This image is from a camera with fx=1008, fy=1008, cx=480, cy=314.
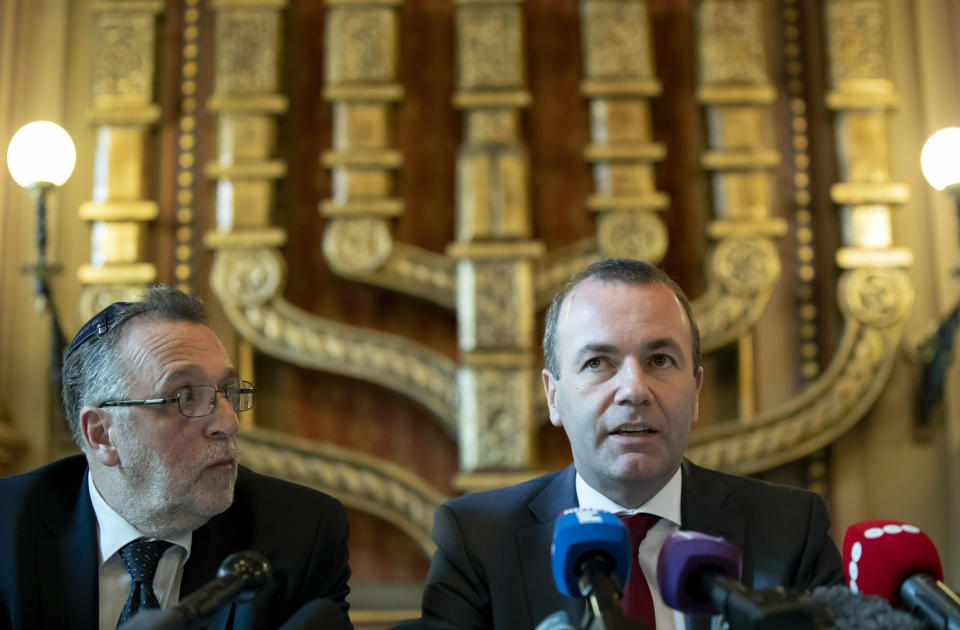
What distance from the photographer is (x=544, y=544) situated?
192 centimetres

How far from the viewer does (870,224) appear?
11.8 ft

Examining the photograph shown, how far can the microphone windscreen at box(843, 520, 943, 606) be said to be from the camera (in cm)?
142

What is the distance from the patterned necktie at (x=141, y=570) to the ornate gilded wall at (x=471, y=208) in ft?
5.04

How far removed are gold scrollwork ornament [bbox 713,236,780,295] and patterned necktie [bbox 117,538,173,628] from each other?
7.45 feet

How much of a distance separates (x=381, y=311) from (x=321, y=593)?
5.88 feet

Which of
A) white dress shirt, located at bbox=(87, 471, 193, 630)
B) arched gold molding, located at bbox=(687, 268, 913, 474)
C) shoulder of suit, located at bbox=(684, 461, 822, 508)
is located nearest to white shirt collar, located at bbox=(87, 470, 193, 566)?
white dress shirt, located at bbox=(87, 471, 193, 630)

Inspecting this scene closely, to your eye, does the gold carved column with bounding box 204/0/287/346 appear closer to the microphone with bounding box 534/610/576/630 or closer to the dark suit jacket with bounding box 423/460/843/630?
the dark suit jacket with bounding box 423/460/843/630

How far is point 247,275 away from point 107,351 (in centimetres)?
161

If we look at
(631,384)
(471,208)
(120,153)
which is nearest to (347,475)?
(471,208)

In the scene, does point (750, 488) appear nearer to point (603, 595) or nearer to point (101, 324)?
point (603, 595)

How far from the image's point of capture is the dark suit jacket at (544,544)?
1.85m

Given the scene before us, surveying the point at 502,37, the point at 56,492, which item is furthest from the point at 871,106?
the point at 56,492

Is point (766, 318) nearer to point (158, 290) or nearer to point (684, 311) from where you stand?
point (684, 311)

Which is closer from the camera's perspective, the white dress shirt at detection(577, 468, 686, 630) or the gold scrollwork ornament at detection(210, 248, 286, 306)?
the white dress shirt at detection(577, 468, 686, 630)
